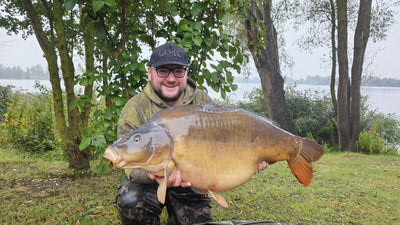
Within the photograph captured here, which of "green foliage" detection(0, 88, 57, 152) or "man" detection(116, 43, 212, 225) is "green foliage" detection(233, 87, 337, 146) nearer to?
"green foliage" detection(0, 88, 57, 152)

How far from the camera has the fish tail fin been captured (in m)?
1.44

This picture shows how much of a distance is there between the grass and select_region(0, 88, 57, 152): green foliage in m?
0.48

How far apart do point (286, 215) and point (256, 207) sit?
0.26 meters

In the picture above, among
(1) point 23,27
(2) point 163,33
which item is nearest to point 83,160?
(1) point 23,27

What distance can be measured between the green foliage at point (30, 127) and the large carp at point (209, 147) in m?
3.68

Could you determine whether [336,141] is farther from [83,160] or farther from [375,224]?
[83,160]

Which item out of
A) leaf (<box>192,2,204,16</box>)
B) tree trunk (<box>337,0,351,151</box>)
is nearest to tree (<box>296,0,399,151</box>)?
tree trunk (<box>337,0,351,151</box>)

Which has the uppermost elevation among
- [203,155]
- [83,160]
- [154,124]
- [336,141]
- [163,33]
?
[163,33]

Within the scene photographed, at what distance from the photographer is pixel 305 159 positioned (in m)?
1.44

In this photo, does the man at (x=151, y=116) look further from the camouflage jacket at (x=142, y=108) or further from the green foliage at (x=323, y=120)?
the green foliage at (x=323, y=120)

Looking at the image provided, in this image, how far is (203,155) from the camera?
1.28m

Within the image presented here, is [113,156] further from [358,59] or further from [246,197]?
[358,59]

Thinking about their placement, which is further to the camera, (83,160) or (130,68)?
(83,160)

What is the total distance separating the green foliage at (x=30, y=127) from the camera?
4.52 m
